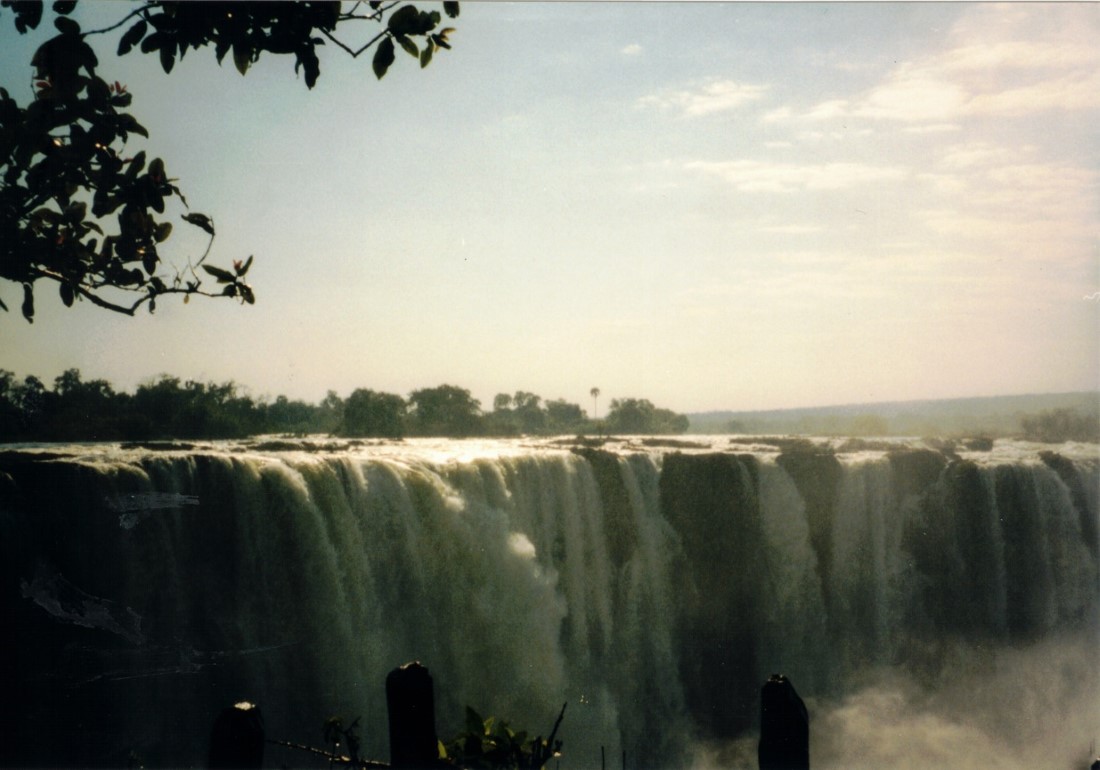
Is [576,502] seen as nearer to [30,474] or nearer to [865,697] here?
[865,697]

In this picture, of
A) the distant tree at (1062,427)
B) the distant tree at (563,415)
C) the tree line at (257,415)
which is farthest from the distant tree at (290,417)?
the distant tree at (1062,427)

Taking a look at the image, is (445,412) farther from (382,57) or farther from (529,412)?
(382,57)

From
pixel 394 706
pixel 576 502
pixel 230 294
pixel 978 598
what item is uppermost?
pixel 230 294

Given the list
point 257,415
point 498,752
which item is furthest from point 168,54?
point 257,415

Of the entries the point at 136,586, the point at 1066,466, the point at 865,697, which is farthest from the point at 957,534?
the point at 136,586

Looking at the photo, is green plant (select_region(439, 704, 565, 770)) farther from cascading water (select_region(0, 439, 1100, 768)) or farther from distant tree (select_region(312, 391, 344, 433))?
distant tree (select_region(312, 391, 344, 433))

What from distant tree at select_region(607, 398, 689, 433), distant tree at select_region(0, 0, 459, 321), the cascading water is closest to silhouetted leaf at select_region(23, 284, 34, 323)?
distant tree at select_region(0, 0, 459, 321)
